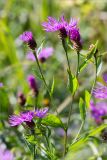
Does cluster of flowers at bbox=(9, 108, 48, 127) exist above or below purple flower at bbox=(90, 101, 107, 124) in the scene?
above

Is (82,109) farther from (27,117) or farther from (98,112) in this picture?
(98,112)

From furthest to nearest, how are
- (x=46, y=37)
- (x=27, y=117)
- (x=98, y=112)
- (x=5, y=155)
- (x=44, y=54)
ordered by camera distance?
(x=46, y=37), (x=44, y=54), (x=98, y=112), (x=5, y=155), (x=27, y=117)

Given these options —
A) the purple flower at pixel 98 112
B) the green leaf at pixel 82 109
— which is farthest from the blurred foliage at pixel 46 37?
the green leaf at pixel 82 109

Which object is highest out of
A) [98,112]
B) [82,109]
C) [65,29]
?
[65,29]

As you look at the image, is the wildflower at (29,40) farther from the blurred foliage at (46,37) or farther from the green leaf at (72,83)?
the blurred foliage at (46,37)

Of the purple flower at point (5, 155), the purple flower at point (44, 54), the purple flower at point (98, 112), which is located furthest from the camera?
the purple flower at point (44, 54)

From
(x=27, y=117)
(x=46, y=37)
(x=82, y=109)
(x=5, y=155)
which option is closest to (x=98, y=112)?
(x=5, y=155)

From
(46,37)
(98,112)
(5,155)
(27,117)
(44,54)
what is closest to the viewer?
(27,117)

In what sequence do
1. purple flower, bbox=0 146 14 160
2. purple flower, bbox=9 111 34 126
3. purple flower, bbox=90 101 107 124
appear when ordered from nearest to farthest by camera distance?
purple flower, bbox=9 111 34 126 → purple flower, bbox=0 146 14 160 → purple flower, bbox=90 101 107 124

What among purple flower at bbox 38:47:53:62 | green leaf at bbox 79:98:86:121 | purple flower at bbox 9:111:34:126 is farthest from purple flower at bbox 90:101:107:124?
purple flower at bbox 9:111:34:126

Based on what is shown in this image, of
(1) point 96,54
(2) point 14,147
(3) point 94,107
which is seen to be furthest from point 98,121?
(1) point 96,54

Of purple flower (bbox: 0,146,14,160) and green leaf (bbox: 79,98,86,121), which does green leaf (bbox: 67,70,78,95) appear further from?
purple flower (bbox: 0,146,14,160)
